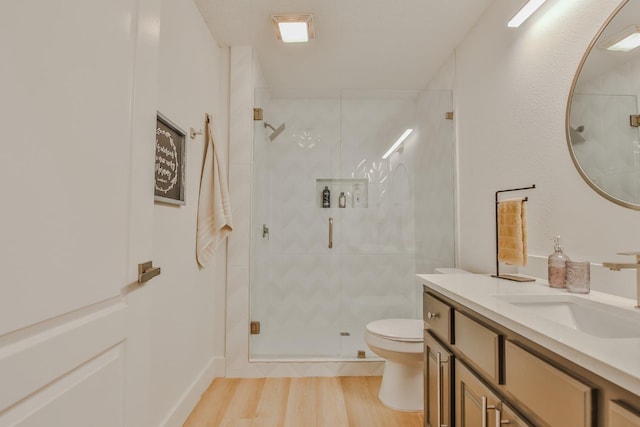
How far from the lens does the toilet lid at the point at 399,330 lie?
2.03 meters

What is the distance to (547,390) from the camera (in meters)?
0.77

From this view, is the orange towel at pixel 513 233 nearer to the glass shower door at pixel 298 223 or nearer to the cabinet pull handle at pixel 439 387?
the cabinet pull handle at pixel 439 387

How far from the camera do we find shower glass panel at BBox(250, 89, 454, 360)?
2.91 meters

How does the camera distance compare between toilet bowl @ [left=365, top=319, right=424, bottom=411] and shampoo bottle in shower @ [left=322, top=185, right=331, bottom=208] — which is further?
shampoo bottle in shower @ [left=322, top=185, right=331, bottom=208]

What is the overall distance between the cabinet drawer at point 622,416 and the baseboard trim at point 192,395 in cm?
179

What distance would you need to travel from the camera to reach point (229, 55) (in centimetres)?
258

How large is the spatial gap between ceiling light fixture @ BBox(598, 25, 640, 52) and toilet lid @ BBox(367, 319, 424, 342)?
164cm

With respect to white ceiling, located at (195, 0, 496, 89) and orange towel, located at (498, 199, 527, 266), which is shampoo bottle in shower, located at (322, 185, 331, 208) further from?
orange towel, located at (498, 199, 527, 266)

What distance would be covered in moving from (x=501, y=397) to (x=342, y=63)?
255cm

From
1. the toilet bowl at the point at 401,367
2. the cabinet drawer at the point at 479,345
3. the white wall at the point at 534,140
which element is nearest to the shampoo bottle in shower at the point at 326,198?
the white wall at the point at 534,140

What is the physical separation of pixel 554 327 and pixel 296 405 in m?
1.72

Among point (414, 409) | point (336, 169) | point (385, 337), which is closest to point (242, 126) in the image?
point (336, 169)

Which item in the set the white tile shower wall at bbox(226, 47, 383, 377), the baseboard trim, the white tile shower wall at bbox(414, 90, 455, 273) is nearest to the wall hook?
the white tile shower wall at bbox(226, 47, 383, 377)

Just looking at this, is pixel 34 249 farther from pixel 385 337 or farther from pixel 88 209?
pixel 385 337
